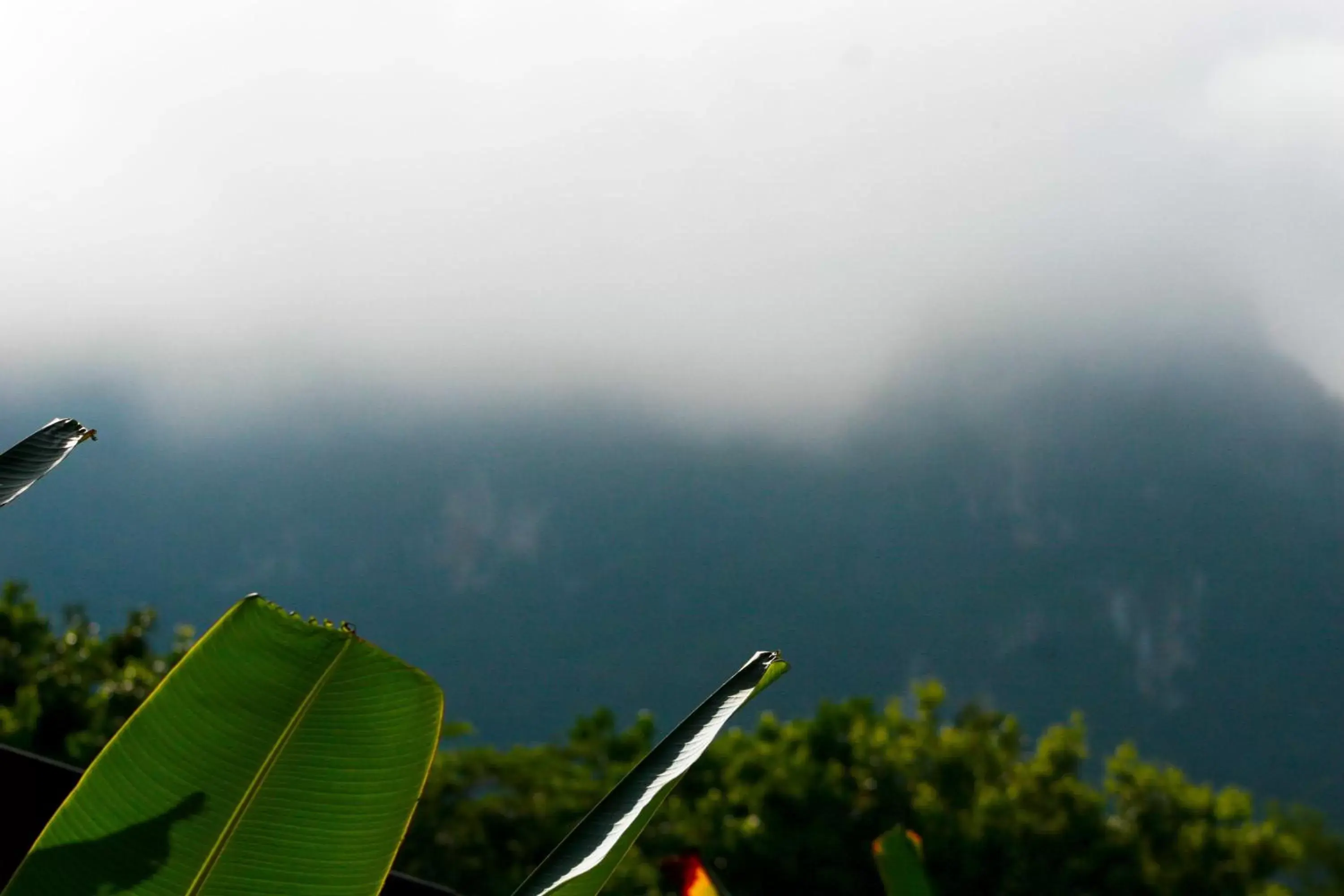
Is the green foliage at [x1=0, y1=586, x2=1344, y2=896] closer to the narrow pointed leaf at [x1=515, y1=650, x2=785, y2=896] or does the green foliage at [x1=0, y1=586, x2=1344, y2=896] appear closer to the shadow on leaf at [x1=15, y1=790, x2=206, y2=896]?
the narrow pointed leaf at [x1=515, y1=650, x2=785, y2=896]

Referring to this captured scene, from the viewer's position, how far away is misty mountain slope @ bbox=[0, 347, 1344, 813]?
108 feet

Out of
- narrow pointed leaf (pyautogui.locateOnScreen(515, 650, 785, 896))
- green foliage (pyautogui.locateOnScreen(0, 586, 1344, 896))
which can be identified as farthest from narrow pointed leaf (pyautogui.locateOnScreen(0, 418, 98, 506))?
green foliage (pyautogui.locateOnScreen(0, 586, 1344, 896))

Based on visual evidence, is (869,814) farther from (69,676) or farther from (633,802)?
(633,802)

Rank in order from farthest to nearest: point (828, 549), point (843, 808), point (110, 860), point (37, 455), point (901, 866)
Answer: point (828, 549), point (843, 808), point (901, 866), point (37, 455), point (110, 860)

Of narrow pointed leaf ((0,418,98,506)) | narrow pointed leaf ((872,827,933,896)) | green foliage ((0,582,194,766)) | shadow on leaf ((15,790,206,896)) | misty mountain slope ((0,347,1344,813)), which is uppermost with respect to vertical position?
misty mountain slope ((0,347,1344,813))

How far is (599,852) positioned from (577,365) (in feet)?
136

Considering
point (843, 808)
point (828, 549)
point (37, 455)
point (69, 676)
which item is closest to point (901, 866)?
point (37, 455)

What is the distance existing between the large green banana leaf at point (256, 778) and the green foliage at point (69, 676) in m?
6.97

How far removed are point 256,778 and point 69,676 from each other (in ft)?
27.8

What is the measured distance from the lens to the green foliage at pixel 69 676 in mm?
7578

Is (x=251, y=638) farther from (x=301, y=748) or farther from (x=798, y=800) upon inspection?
(x=798, y=800)

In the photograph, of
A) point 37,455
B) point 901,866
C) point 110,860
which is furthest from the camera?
point 901,866

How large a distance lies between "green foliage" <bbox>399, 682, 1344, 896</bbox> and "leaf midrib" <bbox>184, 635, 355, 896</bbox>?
7.87m

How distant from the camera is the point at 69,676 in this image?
8227 mm
